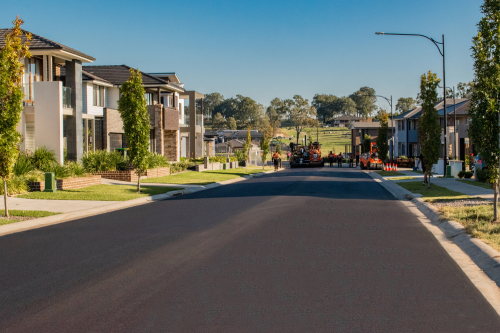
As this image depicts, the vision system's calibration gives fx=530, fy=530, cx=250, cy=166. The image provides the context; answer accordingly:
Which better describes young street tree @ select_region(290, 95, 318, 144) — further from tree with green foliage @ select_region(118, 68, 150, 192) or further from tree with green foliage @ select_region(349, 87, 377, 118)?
tree with green foliage @ select_region(118, 68, 150, 192)

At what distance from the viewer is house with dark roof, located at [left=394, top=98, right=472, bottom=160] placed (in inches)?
2223

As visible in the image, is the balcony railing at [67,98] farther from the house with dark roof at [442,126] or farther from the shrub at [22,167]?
the house with dark roof at [442,126]

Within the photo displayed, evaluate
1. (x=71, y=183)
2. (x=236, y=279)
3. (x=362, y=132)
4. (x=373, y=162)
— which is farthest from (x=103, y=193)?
(x=362, y=132)

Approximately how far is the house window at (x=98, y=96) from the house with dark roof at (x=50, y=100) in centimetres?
1059

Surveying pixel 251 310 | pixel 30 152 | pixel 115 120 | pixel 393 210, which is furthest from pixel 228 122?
pixel 251 310

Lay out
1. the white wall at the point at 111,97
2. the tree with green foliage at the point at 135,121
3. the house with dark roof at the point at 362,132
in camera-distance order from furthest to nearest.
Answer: the house with dark roof at the point at 362,132
the white wall at the point at 111,97
the tree with green foliage at the point at 135,121

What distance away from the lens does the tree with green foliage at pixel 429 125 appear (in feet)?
76.7

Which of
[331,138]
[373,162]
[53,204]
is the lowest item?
[53,204]

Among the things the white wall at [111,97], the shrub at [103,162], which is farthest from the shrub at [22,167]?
the white wall at [111,97]

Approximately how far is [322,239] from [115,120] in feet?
107

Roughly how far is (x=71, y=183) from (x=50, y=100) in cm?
542

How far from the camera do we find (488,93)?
1312 centimetres

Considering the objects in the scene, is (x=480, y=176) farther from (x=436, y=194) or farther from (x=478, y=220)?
(x=478, y=220)

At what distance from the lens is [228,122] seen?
520 feet
